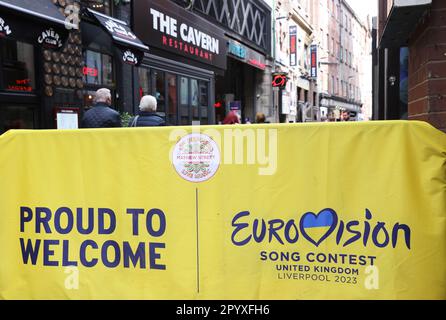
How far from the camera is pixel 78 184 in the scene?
8.81 feet

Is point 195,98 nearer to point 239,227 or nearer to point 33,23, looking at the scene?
point 33,23

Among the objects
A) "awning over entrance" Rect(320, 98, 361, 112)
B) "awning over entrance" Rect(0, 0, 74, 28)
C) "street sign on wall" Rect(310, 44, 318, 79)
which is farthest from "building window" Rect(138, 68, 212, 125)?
"awning over entrance" Rect(320, 98, 361, 112)

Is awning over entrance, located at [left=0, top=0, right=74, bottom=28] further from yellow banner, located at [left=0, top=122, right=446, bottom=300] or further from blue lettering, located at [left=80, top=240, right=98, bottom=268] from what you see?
blue lettering, located at [left=80, top=240, right=98, bottom=268]

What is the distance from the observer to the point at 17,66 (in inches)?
285

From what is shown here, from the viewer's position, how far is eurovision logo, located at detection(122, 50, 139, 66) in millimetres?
8195

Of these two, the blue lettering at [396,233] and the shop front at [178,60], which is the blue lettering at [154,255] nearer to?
the blue lettering at [396,233]

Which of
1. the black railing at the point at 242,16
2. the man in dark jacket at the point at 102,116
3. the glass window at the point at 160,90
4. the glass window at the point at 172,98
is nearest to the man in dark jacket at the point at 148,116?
the man in dark jacket at the point at 102,116

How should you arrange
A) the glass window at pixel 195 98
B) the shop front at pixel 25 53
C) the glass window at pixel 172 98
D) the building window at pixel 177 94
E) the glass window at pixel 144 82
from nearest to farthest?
the shop front at pixel 25 53 < the glass window at pixel 144 82 < the building window at pixel 177 94 < the glass window at pixel 172 98 < the glass window at pixel 195 98

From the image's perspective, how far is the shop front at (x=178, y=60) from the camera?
35.6ft

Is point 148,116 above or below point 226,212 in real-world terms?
above

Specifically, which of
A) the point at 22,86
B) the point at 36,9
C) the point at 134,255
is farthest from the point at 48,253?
the point at 22,86

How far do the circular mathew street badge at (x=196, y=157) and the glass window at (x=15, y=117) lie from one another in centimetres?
540

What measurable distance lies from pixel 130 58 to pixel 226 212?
21.2 feet
